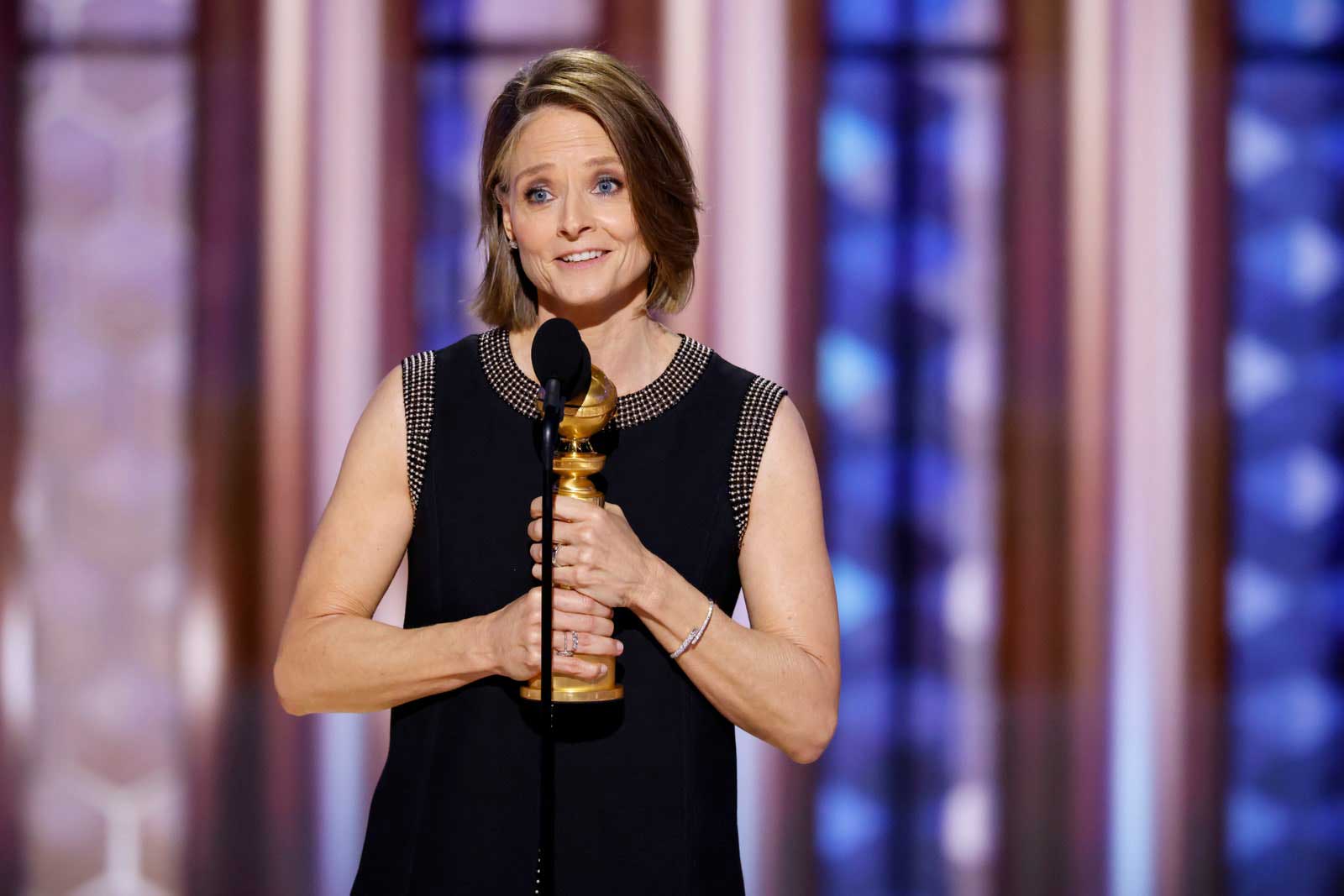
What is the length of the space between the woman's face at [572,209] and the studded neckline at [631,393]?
11 centimetres

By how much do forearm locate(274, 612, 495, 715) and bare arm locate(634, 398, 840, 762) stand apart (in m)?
0.16

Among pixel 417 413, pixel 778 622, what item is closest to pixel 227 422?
pixel 417 413

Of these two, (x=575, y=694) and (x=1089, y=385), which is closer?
(x=575, y=694)

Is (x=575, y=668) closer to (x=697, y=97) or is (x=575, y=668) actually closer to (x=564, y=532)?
(x=564, y=532)

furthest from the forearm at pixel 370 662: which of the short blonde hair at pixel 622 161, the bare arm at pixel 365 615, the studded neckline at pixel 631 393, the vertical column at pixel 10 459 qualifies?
the vertical column at pixel 10 459

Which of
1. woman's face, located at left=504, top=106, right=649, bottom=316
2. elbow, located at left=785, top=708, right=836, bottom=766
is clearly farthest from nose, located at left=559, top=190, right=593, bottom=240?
elbow, located at left=785, top=708, right=836, bottom=766

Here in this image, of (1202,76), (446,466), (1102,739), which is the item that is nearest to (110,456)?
(446,466)

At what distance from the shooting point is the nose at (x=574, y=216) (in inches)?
44.1

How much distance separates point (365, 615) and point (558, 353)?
1.36 ft

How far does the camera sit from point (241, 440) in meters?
2.87

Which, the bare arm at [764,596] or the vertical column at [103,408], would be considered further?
the vertical column at [103,408]

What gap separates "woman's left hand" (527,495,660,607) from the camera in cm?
96

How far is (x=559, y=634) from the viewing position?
966mm

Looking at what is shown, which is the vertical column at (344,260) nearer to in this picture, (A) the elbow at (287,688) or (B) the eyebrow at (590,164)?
(A) the elbow at (287,688)
